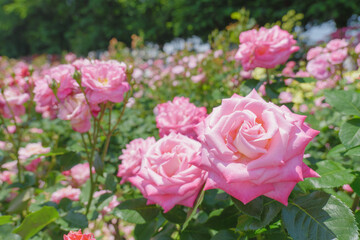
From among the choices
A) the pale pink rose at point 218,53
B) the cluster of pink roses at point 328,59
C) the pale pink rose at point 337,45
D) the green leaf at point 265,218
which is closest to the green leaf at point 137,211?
the green leaf at point 265,218

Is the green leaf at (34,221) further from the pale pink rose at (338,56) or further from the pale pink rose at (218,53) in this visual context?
the pale pink rose at (218,53)

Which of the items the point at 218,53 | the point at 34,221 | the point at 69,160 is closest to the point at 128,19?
the point at 218,53

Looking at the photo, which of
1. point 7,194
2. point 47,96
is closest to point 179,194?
point 47,96

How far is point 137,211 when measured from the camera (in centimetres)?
74

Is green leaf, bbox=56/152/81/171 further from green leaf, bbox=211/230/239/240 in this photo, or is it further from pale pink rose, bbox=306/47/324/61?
pale pink rose, bbox=306/47/324/61

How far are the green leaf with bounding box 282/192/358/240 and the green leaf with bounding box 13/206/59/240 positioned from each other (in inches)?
23.9

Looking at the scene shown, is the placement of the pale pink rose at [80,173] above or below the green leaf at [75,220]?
below

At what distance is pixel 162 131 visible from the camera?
91 cm

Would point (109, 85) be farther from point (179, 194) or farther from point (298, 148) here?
point (298, 148)

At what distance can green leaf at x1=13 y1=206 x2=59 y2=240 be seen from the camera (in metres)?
0.74

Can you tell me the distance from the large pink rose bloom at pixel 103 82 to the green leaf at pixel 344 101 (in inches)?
22.2

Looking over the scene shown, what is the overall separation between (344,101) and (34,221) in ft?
2.85

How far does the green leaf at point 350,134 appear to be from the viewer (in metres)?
0.63

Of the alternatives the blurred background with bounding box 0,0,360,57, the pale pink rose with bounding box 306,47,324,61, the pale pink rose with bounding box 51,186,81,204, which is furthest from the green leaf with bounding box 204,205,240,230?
the blurred background with bounding box 0,0,360,57
